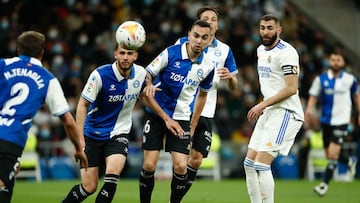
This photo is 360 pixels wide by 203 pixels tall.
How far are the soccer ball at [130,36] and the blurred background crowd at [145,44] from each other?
11250 mm

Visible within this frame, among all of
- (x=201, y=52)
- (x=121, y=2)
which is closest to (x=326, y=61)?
(x=121, y=2)

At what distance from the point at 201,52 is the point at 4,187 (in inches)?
157

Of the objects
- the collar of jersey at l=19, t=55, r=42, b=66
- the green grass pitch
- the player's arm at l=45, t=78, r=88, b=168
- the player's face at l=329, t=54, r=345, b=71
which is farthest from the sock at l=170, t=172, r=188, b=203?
the player's face at l=329, t=54, r=345, b=71

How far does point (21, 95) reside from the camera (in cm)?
809

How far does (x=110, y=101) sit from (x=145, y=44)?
44.4ft

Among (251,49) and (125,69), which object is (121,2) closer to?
(251,49)

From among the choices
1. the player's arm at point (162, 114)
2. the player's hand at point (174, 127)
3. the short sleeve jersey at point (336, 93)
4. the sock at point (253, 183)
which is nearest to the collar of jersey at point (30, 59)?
the player's arm at point (162, 114)

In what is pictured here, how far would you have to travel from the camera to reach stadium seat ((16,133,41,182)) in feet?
67.4

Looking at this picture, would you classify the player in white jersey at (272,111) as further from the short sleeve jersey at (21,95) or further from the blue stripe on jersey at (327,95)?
the blue stripe on jersey at (327,95)

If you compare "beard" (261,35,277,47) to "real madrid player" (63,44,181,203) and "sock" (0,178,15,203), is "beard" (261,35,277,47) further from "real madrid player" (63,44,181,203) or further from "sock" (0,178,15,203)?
"sock" (0,178,15,203)

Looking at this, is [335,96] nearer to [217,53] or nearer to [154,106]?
[217,53]

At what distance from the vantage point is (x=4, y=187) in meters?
8.02

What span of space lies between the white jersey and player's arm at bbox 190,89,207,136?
39.5 inches

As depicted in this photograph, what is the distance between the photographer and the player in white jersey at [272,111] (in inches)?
407
